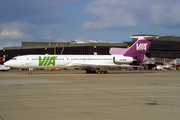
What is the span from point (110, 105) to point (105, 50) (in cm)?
8355

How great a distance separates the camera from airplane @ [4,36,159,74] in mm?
46000

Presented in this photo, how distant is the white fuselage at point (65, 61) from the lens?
151 feet

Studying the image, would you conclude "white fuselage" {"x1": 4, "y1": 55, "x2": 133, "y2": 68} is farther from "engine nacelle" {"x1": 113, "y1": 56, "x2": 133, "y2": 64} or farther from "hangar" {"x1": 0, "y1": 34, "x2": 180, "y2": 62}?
"hangar" {"x1": 0, "y1": 34, "x2": 180, "y2": 62}

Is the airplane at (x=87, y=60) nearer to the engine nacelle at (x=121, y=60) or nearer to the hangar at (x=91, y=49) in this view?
the engine nacelle at (x=121, y=60)

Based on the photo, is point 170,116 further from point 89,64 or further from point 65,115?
point 89,64

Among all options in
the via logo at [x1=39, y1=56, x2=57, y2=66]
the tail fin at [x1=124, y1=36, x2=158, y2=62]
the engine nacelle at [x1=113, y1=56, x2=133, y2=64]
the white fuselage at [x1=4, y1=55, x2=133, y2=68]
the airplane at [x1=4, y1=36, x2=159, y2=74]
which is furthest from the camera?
the tail fin at [x1=124, y1=36, x2=158, y2=62]

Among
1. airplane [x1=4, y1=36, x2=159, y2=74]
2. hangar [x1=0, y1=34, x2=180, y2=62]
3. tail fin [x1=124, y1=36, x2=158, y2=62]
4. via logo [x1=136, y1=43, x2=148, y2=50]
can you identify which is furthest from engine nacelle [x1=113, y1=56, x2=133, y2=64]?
hangar [x1=0, y1=34, x2=180, y2=62]

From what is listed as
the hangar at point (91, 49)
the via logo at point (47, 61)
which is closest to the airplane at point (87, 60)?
the via logo at point (47, 61)

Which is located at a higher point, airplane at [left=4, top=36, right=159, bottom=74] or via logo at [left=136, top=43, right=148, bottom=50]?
via logo at [left=136, top=43, right=148, bottom=50]

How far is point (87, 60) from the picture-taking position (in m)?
49.2

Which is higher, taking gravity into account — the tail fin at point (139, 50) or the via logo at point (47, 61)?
the tail fin at point (139, 50)

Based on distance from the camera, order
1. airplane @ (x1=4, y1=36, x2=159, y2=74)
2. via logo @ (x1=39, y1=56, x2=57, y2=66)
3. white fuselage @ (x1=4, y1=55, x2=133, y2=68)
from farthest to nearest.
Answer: via logo @ (x1=39, y1=56, x2=57, y2=66) → airplane @ (x1=4, y1=36, x2=159, y2=74) → white fuselage @ (x1=4, y1=55, x2=133, y2=68)

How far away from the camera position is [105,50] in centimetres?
9562

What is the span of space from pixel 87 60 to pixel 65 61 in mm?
4338
